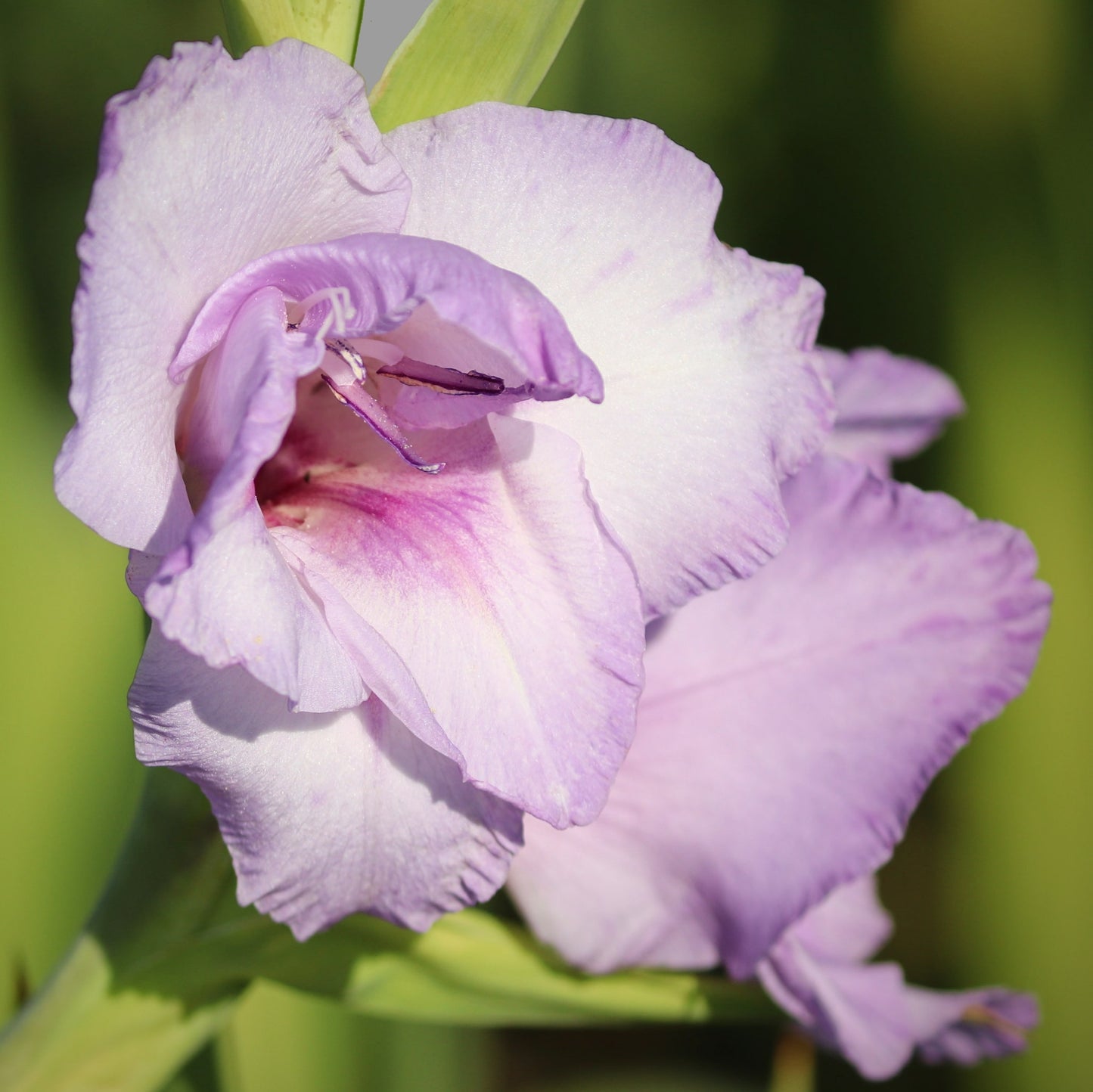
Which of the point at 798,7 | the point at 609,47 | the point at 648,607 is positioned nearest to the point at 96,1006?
the point at 648,607

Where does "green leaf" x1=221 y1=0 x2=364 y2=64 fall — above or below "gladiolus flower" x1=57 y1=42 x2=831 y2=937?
above

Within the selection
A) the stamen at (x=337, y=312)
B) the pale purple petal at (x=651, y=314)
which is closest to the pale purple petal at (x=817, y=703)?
the pale purple petal at (x=651, y=314)

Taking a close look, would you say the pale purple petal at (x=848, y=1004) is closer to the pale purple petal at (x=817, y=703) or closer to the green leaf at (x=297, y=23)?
the pale purple petal at (x=817, y=703)

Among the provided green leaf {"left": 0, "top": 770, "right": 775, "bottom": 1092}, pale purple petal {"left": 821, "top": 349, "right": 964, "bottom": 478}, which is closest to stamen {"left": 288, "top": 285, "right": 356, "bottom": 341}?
green leaf {"left": 0, "top": 770, "right": 775, "bottom": 1092}

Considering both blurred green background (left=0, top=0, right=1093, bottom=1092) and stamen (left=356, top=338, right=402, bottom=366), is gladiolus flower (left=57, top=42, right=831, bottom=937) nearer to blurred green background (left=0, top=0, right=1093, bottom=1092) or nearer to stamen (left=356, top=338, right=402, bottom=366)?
stamen (left=356, top=338, right=402, bottom=366)

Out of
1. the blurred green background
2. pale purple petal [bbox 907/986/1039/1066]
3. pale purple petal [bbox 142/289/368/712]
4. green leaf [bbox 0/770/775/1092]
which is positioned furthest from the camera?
the blurred green background

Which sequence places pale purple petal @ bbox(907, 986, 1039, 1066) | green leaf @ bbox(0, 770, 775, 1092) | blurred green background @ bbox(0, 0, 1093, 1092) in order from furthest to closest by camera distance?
blurred green background @ bbox(0, 0, 1093, 1092), pale purple petal @ bbox(907, 986, 1039, 1066), green leaf @ bbox(0, 770, 775, 1092)

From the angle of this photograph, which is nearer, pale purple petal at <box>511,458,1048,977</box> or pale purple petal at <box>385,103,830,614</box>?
pale purple petal at <box>385,103,830,614</box>
